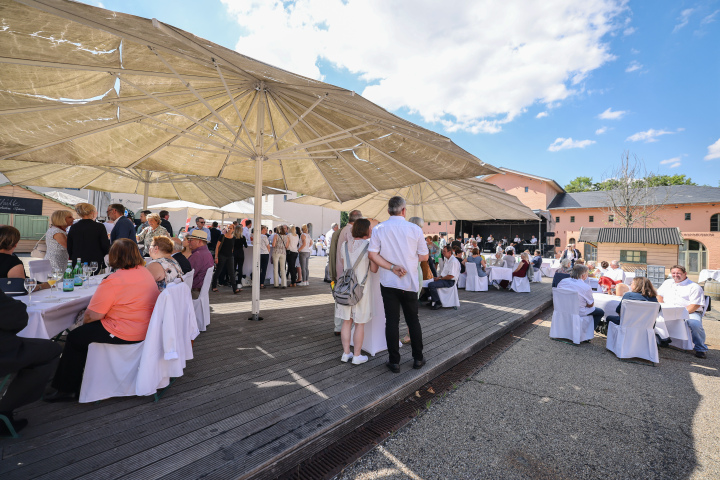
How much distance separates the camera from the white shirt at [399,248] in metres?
3.23

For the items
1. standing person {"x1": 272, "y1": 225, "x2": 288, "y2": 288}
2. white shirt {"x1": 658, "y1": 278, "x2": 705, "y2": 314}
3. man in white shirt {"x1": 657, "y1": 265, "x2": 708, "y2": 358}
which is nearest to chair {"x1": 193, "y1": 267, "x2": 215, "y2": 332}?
standing person {"x1": 272, "y1": 225, "x2": 288, "y2": 288}

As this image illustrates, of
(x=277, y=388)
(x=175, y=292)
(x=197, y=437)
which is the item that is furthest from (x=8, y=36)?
(x=277, y=388)

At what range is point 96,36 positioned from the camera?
2.72m

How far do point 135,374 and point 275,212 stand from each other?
98.5 ft

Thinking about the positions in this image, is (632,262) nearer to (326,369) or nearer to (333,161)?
(333,161)

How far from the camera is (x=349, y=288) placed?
131 inches

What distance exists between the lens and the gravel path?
228 centimetres

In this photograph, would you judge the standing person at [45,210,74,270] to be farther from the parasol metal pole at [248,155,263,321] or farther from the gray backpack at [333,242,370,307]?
the gray backpack at [333,242,370,307]

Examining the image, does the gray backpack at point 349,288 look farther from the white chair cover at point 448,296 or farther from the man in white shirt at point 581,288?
the white chair cover at point 448,296

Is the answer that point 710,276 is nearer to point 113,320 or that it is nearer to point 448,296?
point 448,296

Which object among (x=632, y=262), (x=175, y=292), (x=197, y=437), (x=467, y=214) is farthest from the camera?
(x=632, y=262)

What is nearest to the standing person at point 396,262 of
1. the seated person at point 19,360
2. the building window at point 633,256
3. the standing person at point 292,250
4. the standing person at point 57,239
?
the seated person at point 19,360

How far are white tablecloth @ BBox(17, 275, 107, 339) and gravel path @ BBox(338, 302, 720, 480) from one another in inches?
99.0

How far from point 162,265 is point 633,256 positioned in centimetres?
1817
